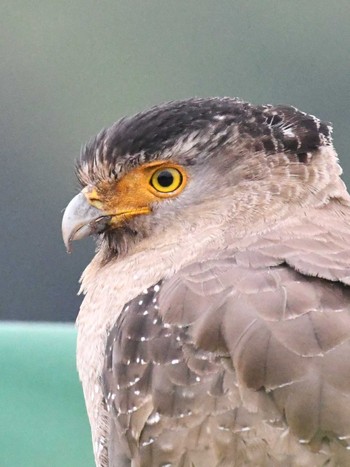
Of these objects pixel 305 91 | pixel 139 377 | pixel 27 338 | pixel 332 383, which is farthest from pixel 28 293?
pixel 332 383

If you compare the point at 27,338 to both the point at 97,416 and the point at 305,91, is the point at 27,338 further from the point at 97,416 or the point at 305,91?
the point at 305,91

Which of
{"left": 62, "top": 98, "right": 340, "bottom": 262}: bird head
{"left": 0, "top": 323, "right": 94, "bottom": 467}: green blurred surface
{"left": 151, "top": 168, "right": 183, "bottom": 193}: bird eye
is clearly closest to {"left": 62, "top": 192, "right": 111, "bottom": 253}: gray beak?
{"left": 62, "top": 98, "right": 340, "bottom": 262}: bird head

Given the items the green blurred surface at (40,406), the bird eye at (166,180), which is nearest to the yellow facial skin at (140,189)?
the bird eye at (166,180)

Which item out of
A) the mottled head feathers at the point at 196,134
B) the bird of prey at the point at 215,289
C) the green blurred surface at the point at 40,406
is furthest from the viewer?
the green blurred surface at the point at 40,406

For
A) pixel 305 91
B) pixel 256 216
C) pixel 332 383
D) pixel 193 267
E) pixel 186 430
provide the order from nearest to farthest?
pixel 332 383 → pixel 186 430 → pixel 193 267 → pixel 256 216 → pixel 305 91

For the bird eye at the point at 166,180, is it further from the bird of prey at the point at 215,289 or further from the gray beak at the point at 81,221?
the gray beak at the point at 81,221

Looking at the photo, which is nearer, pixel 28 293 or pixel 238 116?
pixel 238 116

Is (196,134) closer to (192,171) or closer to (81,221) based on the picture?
(192,171)
